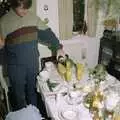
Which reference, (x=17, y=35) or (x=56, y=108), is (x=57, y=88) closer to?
(x=56, y=108)

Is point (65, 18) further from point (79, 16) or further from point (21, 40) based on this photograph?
point (21, 40)

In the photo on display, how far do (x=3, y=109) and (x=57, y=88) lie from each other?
3.14 ft

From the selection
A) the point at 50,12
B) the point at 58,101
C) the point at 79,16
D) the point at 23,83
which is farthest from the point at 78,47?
the point at 58,101

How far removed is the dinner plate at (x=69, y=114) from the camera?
1.92 meters

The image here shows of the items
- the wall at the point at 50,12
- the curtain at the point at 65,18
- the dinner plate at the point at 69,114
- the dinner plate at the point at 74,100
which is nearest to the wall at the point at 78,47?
the curtain at the point at 65,18

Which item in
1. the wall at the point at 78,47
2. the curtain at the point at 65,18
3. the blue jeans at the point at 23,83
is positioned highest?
the curtain at the point at 65,18

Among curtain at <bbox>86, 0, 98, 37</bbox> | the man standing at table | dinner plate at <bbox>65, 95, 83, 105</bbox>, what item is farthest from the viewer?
curtain at <bbox>86, 0, 98, 37</bbox>

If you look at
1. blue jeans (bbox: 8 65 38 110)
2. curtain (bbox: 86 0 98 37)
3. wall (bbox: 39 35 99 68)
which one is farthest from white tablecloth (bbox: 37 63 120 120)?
curtain (bbox: 86 0 98 37)

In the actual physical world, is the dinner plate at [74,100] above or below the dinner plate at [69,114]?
above

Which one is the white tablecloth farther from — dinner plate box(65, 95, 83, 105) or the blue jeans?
the blue jeans

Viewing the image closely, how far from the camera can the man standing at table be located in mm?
2635

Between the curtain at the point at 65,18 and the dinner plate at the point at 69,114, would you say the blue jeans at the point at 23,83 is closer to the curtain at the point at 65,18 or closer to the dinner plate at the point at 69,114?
the curtain at the point at 65,18

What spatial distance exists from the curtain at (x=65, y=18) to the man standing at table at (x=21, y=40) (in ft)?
1.80

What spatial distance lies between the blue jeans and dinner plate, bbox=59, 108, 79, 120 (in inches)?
35.7
